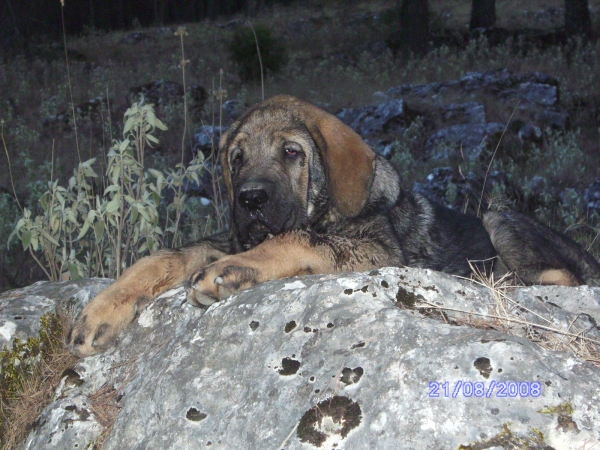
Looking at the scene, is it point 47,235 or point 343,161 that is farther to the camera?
point 47,235

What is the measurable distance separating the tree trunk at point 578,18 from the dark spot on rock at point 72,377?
19.5 metres

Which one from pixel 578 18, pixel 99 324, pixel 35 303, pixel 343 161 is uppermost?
pixel 343 161

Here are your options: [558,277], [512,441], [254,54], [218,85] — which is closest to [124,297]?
[512,441]

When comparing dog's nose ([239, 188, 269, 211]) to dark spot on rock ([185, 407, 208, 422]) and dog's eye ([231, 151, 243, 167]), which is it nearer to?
dog's eye ([231, 151, 243, 167])

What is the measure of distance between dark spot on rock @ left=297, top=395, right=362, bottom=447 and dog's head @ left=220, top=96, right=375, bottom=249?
1635 mm

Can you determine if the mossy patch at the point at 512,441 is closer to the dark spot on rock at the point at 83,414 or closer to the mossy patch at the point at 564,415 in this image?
the mossy patch at the point at 564,415

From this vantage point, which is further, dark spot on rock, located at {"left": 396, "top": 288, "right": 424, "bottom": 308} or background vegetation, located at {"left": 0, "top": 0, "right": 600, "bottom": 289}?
background vegetation, located at {"left": 0, "top": 0, "right": 600, "bottom": 289}

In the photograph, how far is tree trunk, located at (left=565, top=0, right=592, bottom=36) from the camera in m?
19.4

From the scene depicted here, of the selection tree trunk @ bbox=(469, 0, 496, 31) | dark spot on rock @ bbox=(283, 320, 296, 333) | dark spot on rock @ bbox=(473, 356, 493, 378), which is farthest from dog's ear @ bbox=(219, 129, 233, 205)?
tree trunk @ bbox=(469, 0, 496, 31)

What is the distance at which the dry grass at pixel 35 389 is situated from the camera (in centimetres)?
314

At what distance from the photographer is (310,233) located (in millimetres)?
3609

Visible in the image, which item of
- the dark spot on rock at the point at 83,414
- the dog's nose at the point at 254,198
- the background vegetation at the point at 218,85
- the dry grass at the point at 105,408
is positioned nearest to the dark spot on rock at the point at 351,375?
the dry grass at the point at 105,408

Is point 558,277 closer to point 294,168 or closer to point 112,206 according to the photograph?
point 294,168

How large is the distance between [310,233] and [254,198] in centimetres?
39
